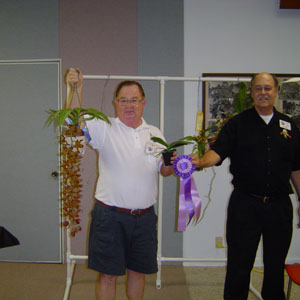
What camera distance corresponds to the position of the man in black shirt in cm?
179

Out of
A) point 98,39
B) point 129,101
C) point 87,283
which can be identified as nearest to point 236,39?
point 98,39

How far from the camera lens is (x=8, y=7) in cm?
292

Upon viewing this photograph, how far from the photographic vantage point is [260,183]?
5.88 feet

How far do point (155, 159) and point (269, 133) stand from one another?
758 mm

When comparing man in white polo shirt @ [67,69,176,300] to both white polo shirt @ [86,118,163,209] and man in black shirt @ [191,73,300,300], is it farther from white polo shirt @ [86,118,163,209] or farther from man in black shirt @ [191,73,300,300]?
man in black shirt @ [191,73,300,300]

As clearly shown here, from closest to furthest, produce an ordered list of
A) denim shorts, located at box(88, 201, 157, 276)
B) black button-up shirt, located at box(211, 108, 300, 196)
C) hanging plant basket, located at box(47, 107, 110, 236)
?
hanging plant basket, located at box(47, 107, 110, 236), denim shorts, located at box(88, 201, 157, 276), black button-up shirt, located at box(211, 108, 300, 196)

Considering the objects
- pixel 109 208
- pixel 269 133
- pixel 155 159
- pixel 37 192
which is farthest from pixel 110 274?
pixel 37 192

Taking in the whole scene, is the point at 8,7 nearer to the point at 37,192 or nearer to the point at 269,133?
the point at 37,192

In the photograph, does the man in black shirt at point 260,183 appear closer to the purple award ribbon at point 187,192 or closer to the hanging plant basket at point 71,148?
the purple award ribbon at point 187,192

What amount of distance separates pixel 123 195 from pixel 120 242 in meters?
0.29

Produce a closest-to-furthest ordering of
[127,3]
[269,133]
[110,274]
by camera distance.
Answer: [110,274]
[269,133]
[127,3]

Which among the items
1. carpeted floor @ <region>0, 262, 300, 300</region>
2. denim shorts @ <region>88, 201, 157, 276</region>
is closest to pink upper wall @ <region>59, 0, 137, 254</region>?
denim shorts @ <region>88, 201, 157, 276</region>

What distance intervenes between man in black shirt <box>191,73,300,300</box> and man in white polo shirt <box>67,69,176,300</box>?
0.36 meters

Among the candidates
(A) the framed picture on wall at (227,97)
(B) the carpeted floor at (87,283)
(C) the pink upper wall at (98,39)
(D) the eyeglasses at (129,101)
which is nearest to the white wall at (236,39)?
(A) the framed picture on wall at (227,97)
